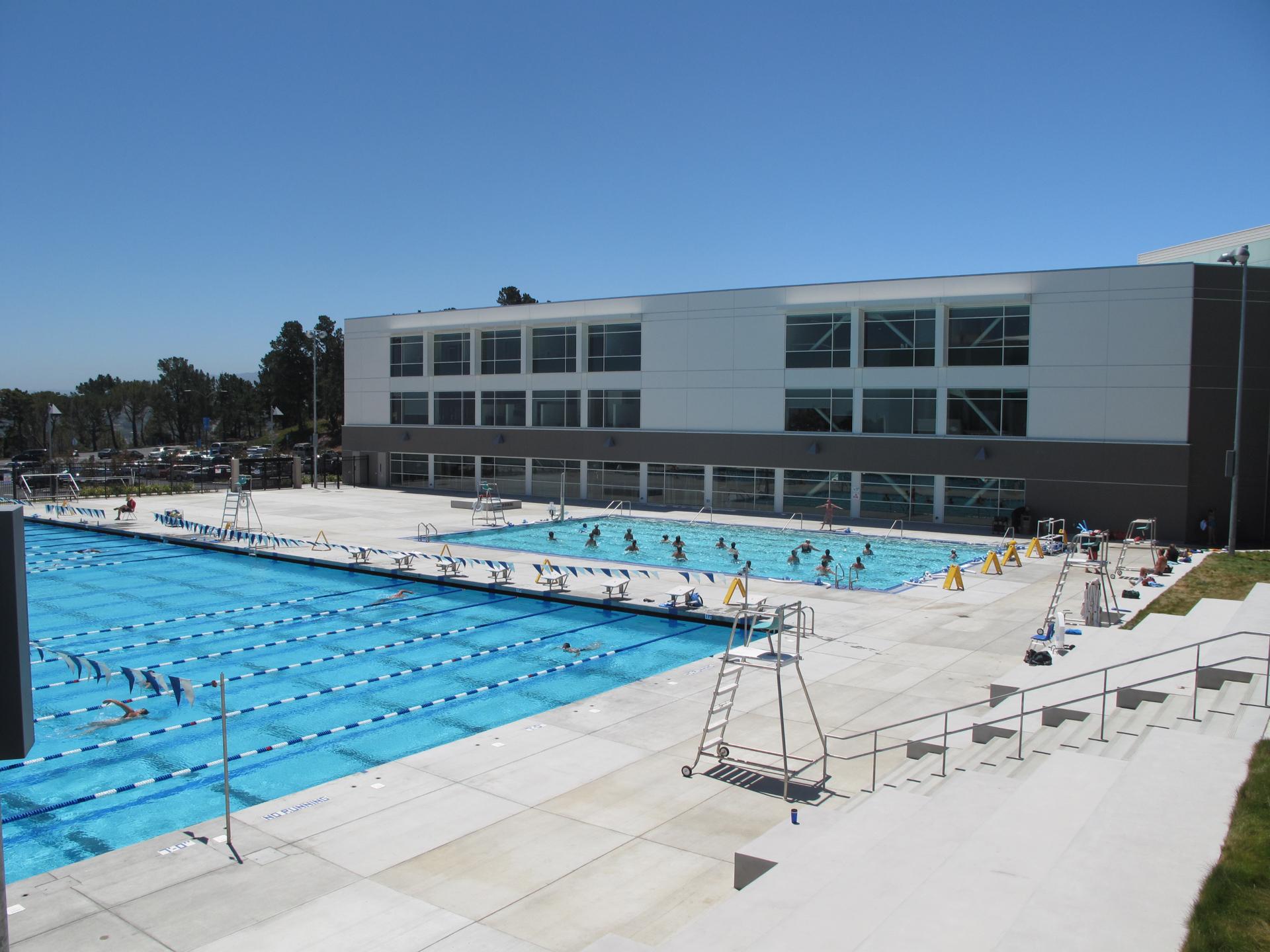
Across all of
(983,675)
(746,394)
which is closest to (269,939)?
(983,675)

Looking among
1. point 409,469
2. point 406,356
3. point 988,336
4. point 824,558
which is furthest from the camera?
point 409,469

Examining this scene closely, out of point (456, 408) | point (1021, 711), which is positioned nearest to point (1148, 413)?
point (1021, 711)

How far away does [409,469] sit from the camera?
51.9 meters

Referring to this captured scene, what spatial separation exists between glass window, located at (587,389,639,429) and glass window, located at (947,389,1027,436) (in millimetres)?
14675

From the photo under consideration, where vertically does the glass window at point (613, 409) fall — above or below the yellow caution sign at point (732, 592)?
above

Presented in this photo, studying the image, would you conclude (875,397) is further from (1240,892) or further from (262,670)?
(1240,892)

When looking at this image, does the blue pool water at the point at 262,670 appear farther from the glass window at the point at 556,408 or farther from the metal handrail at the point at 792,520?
the glass window at the point at 556,408

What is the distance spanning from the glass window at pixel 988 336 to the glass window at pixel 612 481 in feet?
51.4

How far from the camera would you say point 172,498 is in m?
43.9

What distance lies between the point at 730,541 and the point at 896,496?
8.93m

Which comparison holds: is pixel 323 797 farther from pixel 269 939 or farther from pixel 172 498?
pixel 172 498

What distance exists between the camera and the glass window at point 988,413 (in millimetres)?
34312

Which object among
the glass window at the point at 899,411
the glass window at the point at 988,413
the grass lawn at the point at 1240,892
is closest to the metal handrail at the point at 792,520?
the glass window at the point at 899,411

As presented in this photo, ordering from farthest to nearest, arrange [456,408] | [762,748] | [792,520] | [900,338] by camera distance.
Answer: [456,408] → [792,520] → [900,338] → [762,748]
